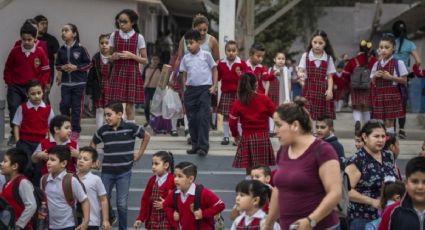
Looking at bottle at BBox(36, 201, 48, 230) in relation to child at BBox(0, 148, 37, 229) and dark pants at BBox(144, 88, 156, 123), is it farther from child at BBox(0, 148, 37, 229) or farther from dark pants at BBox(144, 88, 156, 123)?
dark pants at BBox(144, 88, 156, 123)

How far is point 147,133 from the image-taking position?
10680 mm

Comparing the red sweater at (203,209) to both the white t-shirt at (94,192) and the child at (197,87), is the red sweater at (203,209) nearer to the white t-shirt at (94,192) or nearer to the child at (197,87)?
→ the white t-shirt at (94,192)

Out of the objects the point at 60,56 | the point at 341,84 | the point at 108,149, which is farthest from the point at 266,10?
the point at 108,149

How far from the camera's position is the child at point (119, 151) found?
34.2 feet

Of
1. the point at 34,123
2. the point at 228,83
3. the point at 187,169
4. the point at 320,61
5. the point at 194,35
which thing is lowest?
the point at 187,169

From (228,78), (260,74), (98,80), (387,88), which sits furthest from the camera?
(260,74)

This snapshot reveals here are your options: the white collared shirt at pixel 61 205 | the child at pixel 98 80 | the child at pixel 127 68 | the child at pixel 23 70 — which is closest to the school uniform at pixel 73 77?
the child at pixel 98 80

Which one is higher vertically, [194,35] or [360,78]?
[194,35]

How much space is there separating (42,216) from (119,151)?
145 centimetres

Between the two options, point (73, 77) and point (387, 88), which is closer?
point (387, 88)

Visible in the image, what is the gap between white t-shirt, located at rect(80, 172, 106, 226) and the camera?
31.8 feet

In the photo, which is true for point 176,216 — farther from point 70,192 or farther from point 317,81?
point 317,81

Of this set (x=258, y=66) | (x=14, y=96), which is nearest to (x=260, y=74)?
(x=258, y=66)

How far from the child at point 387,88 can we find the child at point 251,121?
2546 millimetres
